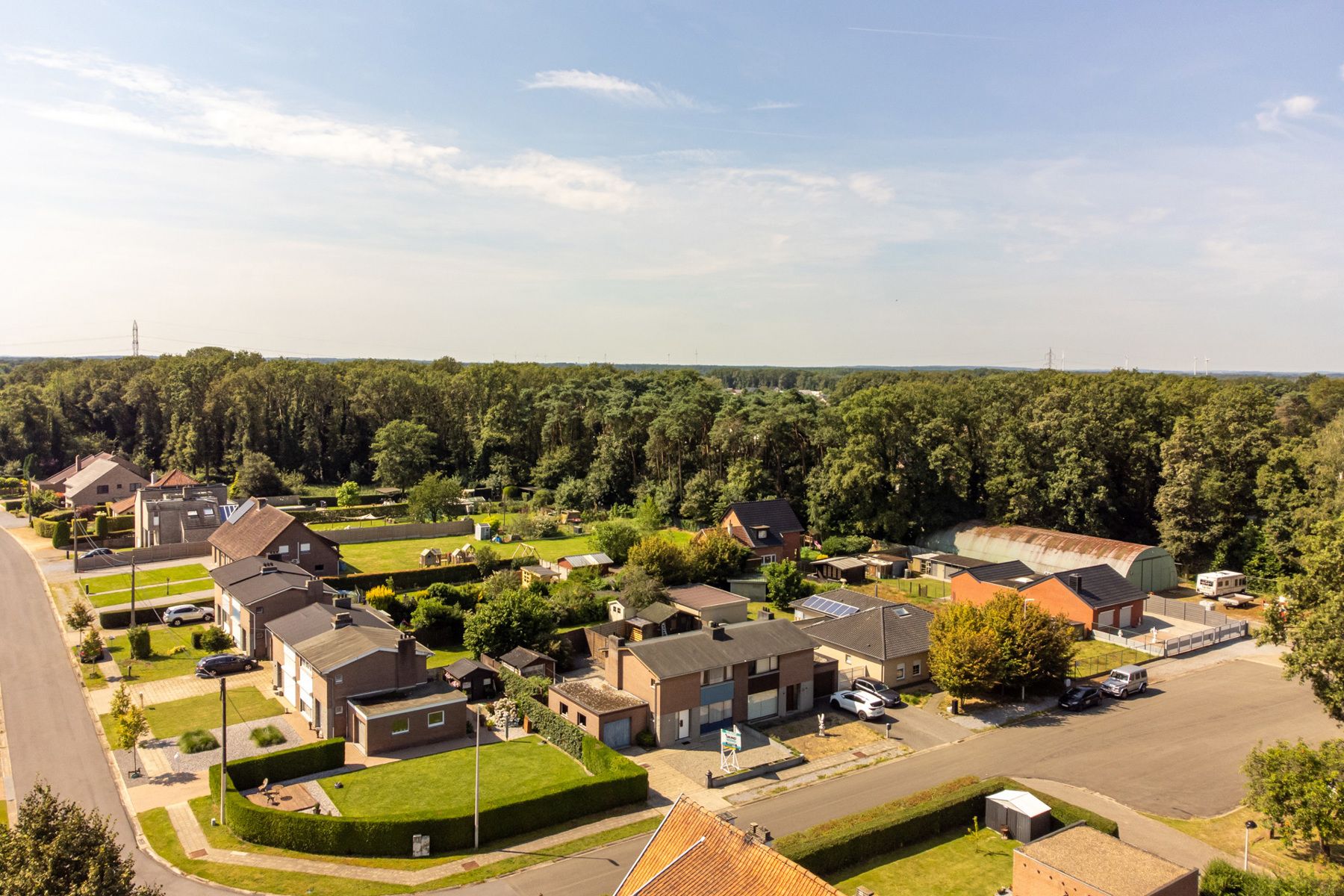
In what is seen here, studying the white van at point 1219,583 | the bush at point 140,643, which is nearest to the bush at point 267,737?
the bush at point 140,643

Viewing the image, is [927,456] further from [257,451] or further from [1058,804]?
[257,451]

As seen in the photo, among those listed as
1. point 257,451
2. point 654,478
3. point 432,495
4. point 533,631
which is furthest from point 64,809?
point 257,451

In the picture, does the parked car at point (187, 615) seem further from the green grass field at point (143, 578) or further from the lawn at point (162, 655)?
the green grass field at point (143, 578)

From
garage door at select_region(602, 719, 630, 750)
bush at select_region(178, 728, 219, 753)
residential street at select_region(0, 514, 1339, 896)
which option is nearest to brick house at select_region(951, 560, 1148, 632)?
residential street at select_region(0, 514, 1339, 896)

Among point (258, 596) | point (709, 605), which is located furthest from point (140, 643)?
point (709, 605)

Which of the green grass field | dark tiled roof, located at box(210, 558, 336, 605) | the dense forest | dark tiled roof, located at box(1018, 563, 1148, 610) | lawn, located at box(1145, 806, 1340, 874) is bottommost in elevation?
lawn, located at box(1145, 806, 1340, 874)

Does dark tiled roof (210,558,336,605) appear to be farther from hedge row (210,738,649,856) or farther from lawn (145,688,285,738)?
hedge row (210,738,649,856)
